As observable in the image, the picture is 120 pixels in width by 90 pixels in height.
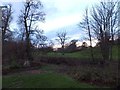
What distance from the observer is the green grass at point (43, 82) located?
18605 mm

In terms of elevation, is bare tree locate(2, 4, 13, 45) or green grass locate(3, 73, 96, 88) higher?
bare tree locate(2, 4, 13, 45)

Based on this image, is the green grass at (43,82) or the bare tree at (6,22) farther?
the bare tree at (6,22)

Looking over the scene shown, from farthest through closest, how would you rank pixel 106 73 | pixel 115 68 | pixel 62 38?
pixel 62 38 → pixel 115 68 → pixel 106 73

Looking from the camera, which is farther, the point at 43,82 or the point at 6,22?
the point at 6,22

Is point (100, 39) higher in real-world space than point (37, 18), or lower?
lower

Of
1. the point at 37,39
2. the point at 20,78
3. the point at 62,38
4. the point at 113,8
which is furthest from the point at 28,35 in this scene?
the point at 62,38

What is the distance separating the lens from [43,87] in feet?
61.2

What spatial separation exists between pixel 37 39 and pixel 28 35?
1.64 m

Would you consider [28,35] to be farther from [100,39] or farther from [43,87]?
[43,87]

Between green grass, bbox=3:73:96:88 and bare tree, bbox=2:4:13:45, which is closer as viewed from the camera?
green grass, bbox=3:73:96:88

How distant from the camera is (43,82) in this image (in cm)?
1958

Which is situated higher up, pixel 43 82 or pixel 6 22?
pixel 6 22

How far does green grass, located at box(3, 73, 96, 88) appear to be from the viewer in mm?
18605

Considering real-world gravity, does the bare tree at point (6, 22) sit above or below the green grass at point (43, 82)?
above
